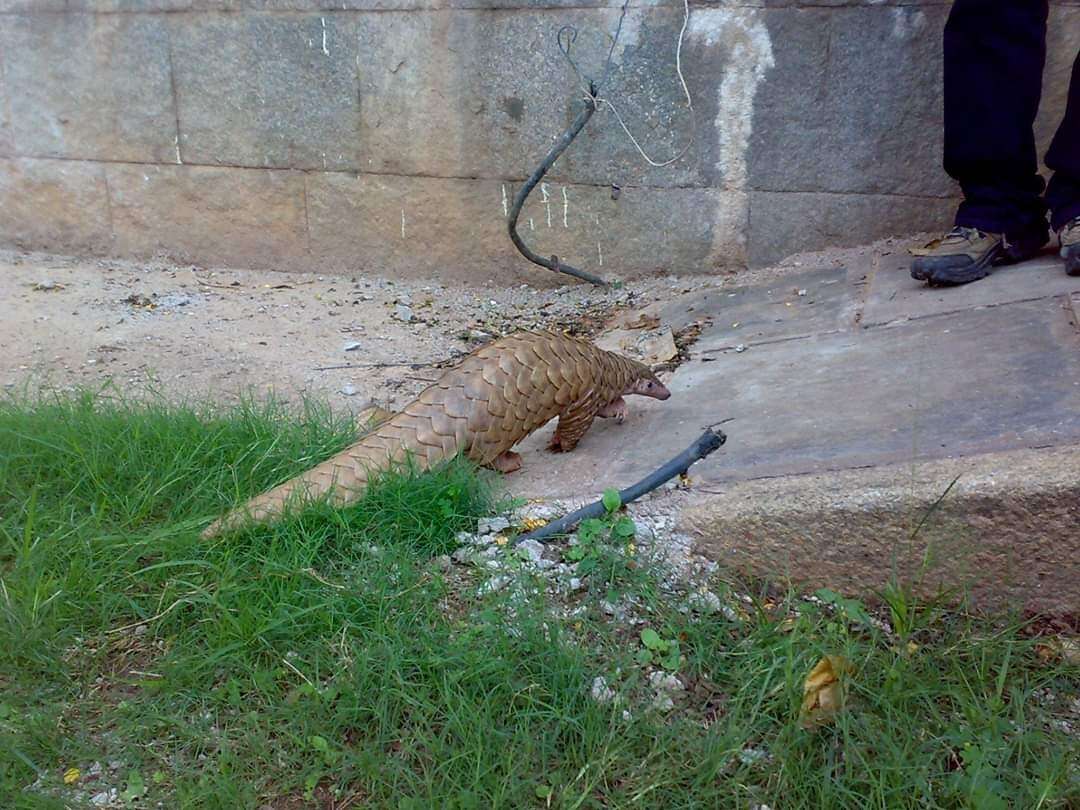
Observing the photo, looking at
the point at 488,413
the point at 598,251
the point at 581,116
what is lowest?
the point at 488,413

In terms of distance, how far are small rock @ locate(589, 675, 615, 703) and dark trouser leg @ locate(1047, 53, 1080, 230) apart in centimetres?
276

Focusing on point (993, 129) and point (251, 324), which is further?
point (251, 324)

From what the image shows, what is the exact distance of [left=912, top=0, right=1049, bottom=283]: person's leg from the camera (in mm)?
3742

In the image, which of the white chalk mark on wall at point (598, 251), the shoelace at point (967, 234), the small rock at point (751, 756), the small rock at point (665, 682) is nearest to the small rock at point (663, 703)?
the small rock at point (665, 682)

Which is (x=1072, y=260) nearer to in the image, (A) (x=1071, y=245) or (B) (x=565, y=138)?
(A) (x=1071, y=245)

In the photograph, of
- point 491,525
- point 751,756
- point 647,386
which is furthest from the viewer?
point 647,386

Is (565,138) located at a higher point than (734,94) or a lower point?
lower

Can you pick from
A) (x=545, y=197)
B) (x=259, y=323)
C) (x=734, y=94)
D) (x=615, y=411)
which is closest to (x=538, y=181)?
(x=545, y=197)

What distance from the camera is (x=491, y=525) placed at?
Result: 103 inches

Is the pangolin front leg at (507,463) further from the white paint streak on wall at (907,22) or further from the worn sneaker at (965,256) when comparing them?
the white paint streak on wall at (907,22)

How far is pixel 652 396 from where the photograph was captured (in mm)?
3465

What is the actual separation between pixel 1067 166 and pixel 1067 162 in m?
0.02

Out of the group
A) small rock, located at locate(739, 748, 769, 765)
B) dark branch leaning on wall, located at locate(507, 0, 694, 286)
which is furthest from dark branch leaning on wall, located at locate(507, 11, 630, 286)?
small rock, located at locate(739, 748, 769, 765)

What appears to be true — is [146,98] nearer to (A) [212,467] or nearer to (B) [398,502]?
(A) [212,467]
